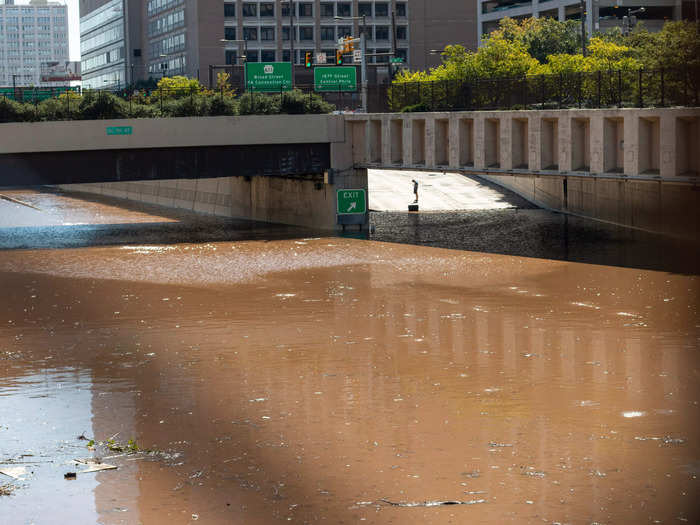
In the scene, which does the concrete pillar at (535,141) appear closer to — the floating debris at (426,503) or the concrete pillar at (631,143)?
the concrete pillar at (631,143)

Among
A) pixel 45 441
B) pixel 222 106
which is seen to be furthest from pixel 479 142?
pixel 45 441

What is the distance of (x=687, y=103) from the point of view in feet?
132

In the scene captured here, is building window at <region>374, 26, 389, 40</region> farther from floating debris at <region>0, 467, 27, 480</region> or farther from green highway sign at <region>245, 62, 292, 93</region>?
floating debris at <region>0, 467, 27, 480</region>

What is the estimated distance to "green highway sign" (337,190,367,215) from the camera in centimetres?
5703

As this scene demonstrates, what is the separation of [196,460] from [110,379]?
658cm

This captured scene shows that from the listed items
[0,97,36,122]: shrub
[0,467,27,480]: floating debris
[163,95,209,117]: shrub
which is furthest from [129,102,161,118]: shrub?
[0,467,27,480]: floating debris

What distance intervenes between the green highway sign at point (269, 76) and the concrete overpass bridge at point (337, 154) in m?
5.21

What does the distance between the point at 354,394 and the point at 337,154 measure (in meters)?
37.4

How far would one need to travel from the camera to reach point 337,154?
57.9 meters

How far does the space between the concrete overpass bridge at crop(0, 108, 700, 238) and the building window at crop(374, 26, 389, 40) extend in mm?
94598

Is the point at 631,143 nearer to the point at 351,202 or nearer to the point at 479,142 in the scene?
the point at 479,142

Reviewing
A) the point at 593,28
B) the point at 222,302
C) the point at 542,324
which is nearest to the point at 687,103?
the point at 542,324

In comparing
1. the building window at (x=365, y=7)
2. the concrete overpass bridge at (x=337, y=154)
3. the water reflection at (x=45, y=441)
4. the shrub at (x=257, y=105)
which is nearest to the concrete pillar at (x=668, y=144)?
the concrete overpass bridge at (x=337, y=154)

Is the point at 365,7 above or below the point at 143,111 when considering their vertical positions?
above
